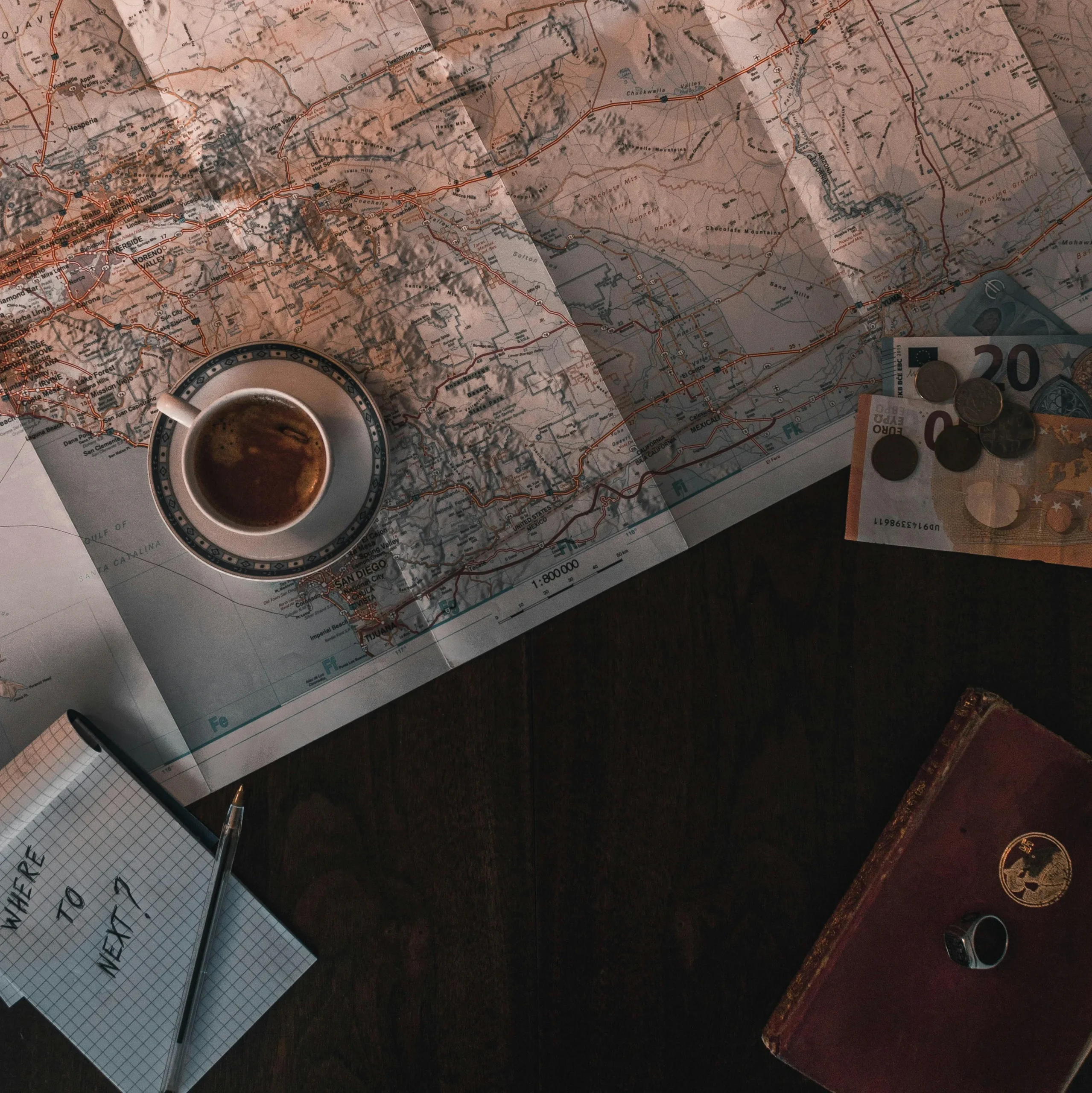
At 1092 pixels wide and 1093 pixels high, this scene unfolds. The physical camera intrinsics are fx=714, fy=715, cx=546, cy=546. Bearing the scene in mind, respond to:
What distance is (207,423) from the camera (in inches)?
31.5

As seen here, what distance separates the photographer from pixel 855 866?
93 cm

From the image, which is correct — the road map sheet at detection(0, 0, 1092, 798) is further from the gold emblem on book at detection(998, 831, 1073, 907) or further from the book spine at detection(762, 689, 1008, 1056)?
the gold emblem on book at detection(998, 831, 1073, 907)

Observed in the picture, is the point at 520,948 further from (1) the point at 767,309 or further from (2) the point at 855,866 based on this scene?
(1) the point at 767,309

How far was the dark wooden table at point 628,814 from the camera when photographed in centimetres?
91

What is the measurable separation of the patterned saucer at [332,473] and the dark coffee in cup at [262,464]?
0.07 ft

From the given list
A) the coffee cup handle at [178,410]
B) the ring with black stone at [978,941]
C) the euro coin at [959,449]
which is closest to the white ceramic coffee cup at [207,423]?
the coffee cup handle at [178,410]

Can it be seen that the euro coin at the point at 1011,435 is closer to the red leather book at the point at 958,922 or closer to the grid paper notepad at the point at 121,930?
the red leather book at the point at 958,922

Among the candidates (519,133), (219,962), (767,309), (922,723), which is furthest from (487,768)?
(519,133)

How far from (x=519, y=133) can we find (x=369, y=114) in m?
0.19

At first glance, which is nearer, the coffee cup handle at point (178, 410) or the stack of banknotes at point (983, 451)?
the coffee cup handle at point (178, 410)

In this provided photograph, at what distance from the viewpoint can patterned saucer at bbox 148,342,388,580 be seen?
2.74 feet

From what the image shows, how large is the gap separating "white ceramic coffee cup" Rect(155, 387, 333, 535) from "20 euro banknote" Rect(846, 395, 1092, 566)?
667 mm

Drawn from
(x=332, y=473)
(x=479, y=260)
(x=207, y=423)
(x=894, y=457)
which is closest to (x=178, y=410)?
(x=207, y=423)

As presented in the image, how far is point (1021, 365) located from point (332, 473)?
90 centimetres
